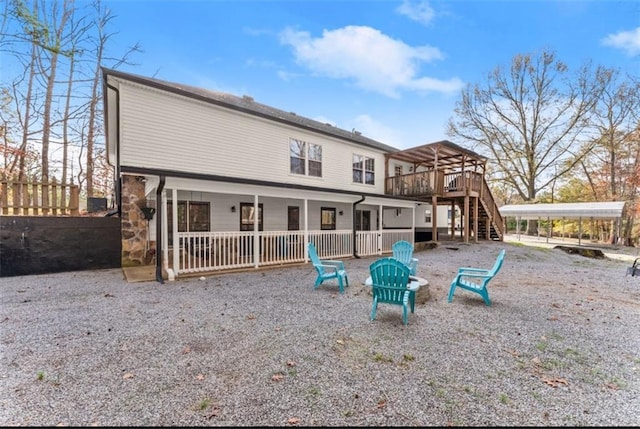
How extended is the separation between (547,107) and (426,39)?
2128 centimetres

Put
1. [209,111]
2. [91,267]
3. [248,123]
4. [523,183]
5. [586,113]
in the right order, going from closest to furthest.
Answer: [91,267] → [209,111] → [248,123] → [586,113] → [523,183]

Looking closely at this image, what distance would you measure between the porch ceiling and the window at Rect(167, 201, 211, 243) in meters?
10.2

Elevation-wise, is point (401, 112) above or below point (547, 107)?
below

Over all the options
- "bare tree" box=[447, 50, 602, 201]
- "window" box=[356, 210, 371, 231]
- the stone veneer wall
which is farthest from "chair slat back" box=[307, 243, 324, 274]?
"bare tree" box=[447, 50, 602, 201]

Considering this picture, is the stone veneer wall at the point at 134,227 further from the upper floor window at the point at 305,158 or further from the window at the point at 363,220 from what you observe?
the window at the point at 363,220

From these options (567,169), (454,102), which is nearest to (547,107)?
(567,169)

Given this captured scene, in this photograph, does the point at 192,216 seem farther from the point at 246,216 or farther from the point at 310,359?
the point at 310,359

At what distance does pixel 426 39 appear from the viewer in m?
9.39

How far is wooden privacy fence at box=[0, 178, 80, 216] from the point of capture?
770cm

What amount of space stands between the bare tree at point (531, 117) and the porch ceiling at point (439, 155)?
34.9ft

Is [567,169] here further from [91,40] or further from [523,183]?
[91,40]

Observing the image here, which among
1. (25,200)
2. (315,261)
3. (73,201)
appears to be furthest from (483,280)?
(25,200)

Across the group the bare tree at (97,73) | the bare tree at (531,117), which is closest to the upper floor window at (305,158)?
the bare tree at (97,73)

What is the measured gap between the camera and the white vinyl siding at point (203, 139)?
8688 mm
